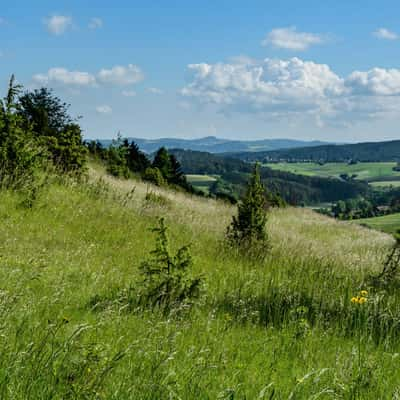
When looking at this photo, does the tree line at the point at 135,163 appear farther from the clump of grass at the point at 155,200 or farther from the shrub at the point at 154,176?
the clump of grass at the point at 155,200

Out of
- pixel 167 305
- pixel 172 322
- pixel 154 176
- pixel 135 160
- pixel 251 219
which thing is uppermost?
pixel 135 160

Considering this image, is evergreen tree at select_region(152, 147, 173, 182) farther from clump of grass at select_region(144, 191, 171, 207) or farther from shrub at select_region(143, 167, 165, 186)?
clump of grass at select_region(144, 191, 171, 207)

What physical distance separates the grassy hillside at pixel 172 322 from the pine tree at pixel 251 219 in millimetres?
529

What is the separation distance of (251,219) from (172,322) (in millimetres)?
7755

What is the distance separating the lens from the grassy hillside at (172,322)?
10.2 ft

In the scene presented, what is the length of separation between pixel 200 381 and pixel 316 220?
30.6 metres

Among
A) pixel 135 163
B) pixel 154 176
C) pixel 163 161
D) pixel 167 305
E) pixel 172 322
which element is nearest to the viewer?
pixel 172 322

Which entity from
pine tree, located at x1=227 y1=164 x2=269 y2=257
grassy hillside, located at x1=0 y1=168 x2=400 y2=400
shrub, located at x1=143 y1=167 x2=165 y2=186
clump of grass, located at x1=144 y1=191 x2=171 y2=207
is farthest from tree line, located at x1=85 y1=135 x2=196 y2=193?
grassy hillside, located at x1=0 y1=168 x2=400 y2=400

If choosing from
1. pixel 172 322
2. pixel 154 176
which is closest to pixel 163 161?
pixel 154 176

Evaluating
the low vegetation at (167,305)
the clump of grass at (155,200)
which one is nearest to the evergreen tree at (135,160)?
the clump of grass at (155,200)

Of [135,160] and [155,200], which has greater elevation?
Answer: [135,160]

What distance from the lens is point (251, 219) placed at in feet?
41.5

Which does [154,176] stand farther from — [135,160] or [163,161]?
[163,161]

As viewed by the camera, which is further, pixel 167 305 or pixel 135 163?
pixel 135 163
